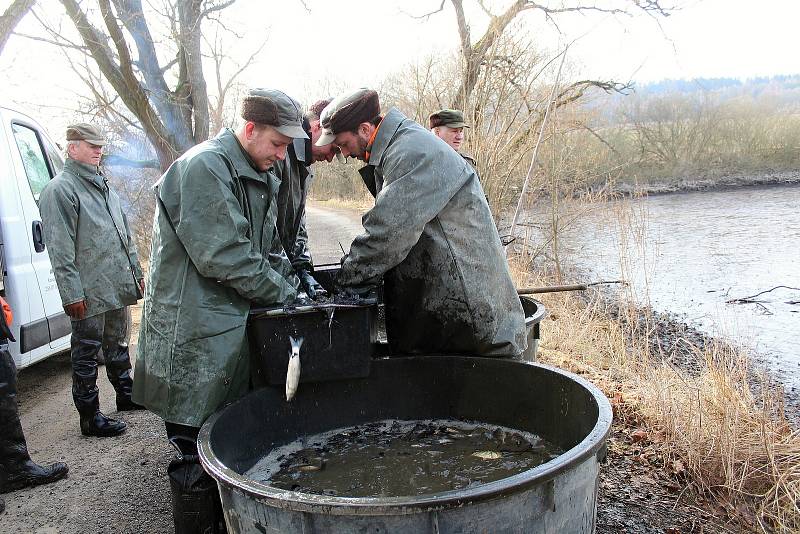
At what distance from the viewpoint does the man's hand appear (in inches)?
167

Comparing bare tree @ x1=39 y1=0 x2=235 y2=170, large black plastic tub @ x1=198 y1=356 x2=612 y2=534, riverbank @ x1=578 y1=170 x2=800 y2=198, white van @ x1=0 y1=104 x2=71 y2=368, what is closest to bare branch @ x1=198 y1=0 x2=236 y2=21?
bare tree @ x1=39 y1=0 x2=235 y2=170

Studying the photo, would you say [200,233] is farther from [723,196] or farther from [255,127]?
[723,196]

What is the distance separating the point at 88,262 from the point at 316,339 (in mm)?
2404

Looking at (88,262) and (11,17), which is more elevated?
(11,17)

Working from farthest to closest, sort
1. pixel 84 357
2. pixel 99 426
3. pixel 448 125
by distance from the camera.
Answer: pixel 448 125, pixel 99 426, pixel 84 357

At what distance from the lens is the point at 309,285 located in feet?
12.0

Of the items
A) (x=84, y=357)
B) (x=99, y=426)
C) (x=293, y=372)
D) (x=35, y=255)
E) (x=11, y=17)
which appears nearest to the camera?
(x=293, y=372)

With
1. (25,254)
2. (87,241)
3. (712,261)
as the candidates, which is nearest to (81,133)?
(87,241)

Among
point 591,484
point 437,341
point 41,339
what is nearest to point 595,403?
point 591,484

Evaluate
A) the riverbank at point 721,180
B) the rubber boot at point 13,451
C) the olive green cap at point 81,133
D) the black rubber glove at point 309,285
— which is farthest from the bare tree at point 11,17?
the riverbank at point 721,180

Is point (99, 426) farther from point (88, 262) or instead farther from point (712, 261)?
point (712, 261)

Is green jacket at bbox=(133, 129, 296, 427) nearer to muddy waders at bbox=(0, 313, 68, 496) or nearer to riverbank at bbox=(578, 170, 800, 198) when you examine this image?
muddy waders at bbox=(0, 313, 68, 496)

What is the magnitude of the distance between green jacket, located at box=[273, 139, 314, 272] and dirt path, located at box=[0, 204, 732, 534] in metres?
1.59

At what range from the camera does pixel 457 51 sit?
10.9 metres
